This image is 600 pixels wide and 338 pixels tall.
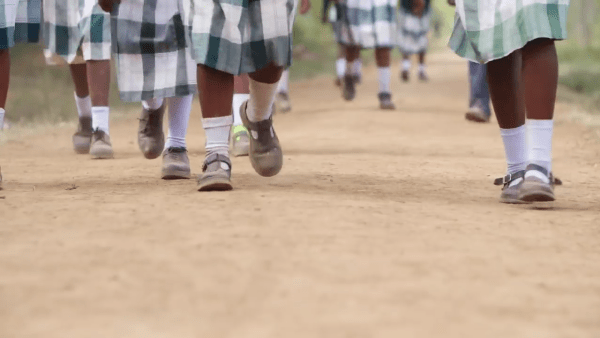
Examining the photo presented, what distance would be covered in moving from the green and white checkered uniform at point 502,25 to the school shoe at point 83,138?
9.89 ft

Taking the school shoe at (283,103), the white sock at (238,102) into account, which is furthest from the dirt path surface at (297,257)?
the school shoe at (283,103)

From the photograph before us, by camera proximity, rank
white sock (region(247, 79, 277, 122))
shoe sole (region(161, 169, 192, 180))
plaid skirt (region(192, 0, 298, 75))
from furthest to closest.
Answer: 1. shoe sole (region(161, 169, 192, 180))
2. white sock (region(247, 79, 277, 122))
3. plaid skirt (region(192, 0, 298, 75))

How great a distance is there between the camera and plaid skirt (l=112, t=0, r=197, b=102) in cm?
401

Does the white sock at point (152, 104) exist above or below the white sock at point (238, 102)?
above

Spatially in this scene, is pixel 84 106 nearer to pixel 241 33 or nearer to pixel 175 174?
pixel 175 174

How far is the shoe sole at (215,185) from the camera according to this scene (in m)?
3.46

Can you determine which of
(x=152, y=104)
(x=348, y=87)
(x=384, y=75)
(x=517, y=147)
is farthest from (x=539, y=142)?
(x=348, y=87)

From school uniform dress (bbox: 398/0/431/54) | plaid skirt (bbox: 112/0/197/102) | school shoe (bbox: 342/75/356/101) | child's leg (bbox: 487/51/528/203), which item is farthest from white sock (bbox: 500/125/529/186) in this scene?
school uniform dress (bbox: 398/0/431/54)

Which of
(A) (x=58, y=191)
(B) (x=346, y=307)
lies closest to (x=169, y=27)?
(A) (x=58, y=191)

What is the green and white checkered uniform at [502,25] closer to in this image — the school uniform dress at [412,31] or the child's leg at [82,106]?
the child's leg at [82,106]

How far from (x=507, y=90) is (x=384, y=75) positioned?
5.80 m

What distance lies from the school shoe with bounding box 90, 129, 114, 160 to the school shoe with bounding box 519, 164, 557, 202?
2.81 m

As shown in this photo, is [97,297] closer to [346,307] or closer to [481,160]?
[346,307]

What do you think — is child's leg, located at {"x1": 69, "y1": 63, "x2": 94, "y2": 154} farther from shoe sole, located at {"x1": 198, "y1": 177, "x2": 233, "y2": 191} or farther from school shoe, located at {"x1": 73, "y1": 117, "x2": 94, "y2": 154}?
Result: shoe sole, located at {"x1": 198, "y1": 177, "x2": 233, "y2": 191}
